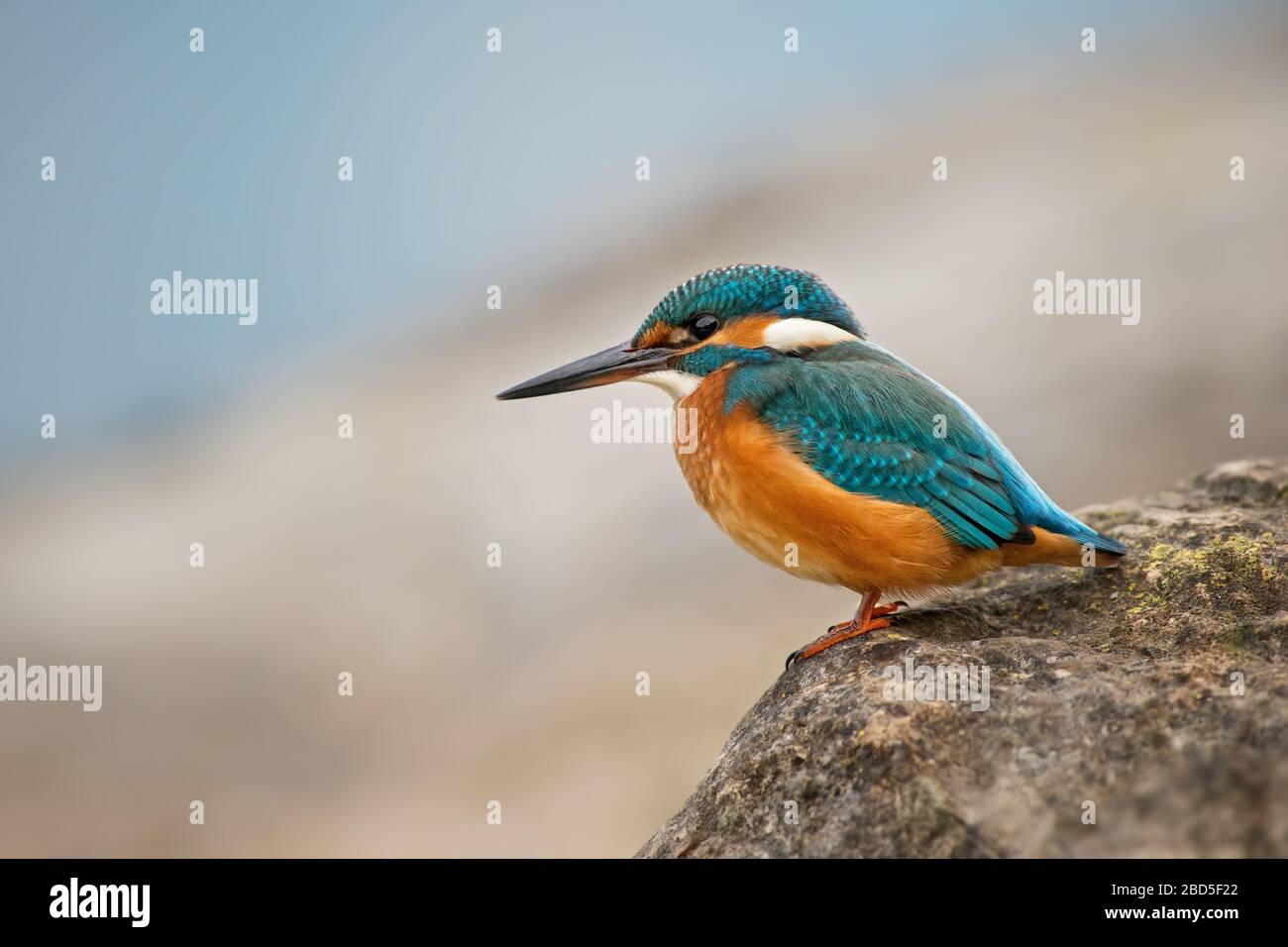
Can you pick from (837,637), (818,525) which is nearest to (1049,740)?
(837,637)

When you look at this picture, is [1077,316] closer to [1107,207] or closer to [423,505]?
[1107,207]

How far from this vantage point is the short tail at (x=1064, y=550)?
3.87 meters

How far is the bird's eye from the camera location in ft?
14.3

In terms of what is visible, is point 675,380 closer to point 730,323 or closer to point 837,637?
point 730,323

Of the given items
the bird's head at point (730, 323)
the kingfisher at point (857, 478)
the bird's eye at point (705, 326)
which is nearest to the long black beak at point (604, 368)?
the bird's head at point (730, 323)

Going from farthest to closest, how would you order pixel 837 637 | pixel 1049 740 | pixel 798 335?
pixel 798 335 < pixel 837 637 < pixel 1049 740

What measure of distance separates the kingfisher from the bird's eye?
0.37 feet

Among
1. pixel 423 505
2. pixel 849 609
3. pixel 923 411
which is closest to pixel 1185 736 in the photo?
pixel 923 411

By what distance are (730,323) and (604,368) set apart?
1.67 ft

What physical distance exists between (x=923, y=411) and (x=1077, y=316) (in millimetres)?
6909

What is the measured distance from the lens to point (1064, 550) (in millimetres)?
3910

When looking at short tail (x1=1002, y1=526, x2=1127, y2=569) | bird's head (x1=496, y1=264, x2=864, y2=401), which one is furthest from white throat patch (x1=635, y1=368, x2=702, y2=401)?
short tail (x1=1002, y1=526, x2=1127, y2=569)

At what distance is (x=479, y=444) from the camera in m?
10.3

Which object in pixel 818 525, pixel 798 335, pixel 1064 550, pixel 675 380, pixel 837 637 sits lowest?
pixel 837 637
